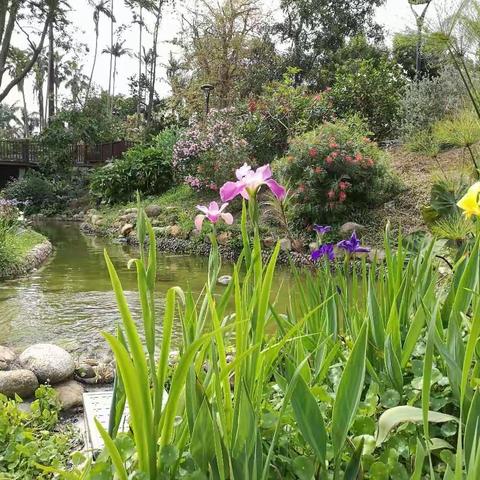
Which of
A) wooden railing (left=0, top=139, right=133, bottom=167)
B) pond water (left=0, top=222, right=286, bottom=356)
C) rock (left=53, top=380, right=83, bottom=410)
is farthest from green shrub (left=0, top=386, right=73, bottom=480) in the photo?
wooden railing (left=0, top=139, right=133, bottom=167)

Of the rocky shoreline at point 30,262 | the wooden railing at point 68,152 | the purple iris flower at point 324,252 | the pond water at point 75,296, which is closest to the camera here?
the purple iris flower at point 324,252

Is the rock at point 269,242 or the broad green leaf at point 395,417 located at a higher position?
the broad green leaf at point 395,417

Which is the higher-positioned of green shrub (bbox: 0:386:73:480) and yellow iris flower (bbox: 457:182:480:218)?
yellow iris flower (bbox: 457:182:480:218)

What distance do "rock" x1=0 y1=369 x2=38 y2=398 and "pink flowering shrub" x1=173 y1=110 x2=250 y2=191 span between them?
8.39 metres

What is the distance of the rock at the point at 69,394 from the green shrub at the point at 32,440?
0.52 feet

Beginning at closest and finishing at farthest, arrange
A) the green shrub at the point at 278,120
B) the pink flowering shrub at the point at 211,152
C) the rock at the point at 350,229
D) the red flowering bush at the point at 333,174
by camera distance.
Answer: the rock at the point at 350,229 < the red flowering bush at the point at 333,174 < the pink flowering shrub at the point at 211,152 < the green shrub at the point at 278,120

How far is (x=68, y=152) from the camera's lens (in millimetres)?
19281

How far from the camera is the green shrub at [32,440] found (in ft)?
5.68

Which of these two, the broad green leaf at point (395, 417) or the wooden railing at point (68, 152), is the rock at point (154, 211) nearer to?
the wooden railing at point (68, 152)

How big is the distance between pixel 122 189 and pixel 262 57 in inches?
249

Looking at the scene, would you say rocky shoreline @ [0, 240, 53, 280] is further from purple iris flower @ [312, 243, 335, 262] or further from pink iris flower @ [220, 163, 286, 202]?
pink iris flower @ [220, 163, 286, 202]

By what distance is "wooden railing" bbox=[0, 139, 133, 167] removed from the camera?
64.1 feet

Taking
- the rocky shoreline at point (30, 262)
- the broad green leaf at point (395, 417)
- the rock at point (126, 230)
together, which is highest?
the broad green leaf at point (395, 417)

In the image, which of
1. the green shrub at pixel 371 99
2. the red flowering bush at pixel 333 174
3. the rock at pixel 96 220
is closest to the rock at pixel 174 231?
the red flowering bush at pixel 333 174
